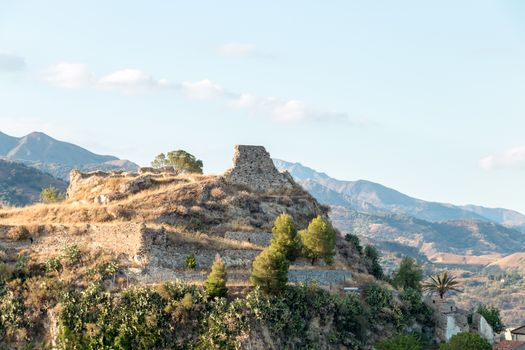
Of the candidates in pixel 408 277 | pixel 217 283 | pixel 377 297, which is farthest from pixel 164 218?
pixel 408 277

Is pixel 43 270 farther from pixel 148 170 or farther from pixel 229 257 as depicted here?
pixel 148 170

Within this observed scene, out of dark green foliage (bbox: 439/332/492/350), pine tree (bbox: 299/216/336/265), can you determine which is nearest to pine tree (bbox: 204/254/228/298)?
pine tree (bbox: 299/216/336/265)

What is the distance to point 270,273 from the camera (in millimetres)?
54062

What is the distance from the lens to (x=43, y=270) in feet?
182

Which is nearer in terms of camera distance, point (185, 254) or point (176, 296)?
point (176, 296)

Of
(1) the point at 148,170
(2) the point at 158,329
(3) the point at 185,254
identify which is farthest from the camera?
(1) the point at 148,170

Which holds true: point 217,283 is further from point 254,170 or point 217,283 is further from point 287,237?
point 254,170

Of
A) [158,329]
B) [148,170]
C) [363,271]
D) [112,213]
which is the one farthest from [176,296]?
[148,170]

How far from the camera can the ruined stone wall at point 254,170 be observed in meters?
76.1

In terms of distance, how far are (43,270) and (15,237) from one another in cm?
625

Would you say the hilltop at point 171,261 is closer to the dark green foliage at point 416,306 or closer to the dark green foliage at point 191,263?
the dark green foliage at point 191,263

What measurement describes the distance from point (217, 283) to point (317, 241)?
46.2ft

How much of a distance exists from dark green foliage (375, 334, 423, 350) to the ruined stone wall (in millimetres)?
21935

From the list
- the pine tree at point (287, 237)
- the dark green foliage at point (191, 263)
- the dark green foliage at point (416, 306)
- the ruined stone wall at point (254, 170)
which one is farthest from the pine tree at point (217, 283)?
the ruined stone wall at point (254, 170)
